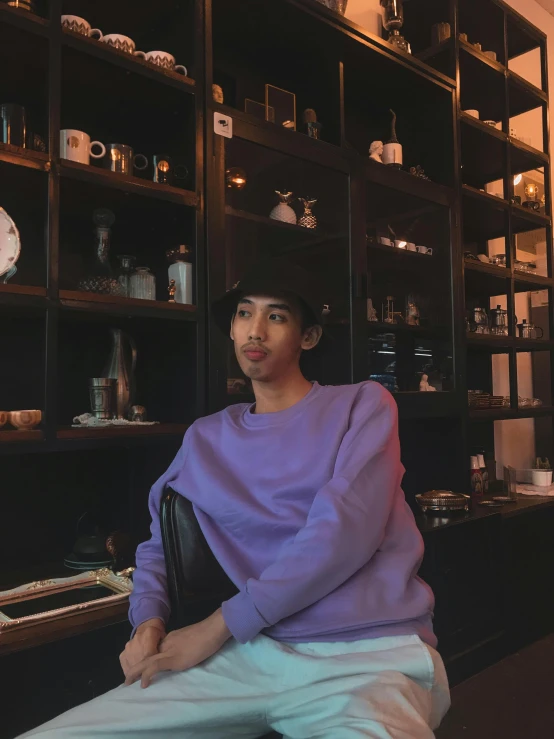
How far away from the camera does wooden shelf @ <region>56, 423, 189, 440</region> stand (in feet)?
4.80

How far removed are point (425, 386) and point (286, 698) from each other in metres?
1.61

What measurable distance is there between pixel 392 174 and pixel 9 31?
1.44 m

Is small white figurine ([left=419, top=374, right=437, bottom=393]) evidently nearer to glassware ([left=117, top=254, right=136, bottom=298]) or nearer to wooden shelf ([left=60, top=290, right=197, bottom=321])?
wooden shelf ([left=60, top=290, right=197, bottom=321])

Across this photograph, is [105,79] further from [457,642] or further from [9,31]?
[457,642]

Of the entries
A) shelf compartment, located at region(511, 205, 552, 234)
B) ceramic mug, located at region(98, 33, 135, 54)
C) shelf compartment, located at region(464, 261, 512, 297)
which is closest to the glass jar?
ceramic mug, located at region(98, 33, 135, 54)

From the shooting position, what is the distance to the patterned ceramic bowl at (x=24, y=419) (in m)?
1.39

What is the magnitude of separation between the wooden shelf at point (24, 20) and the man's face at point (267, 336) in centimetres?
85

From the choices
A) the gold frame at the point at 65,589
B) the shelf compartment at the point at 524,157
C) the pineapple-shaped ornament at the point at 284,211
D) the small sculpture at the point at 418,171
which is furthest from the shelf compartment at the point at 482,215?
the gold frame at the point at 65,589

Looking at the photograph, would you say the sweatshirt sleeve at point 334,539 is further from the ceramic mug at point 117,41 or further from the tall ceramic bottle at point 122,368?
the ceramic mug at point 117,41

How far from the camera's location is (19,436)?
1369 mm

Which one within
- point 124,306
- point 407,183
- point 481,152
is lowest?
point 124,306

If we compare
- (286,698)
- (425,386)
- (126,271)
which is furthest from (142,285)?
(425,386)

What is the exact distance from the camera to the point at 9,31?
139 centimetres

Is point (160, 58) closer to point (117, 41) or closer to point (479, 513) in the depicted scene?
point (117, 41)
